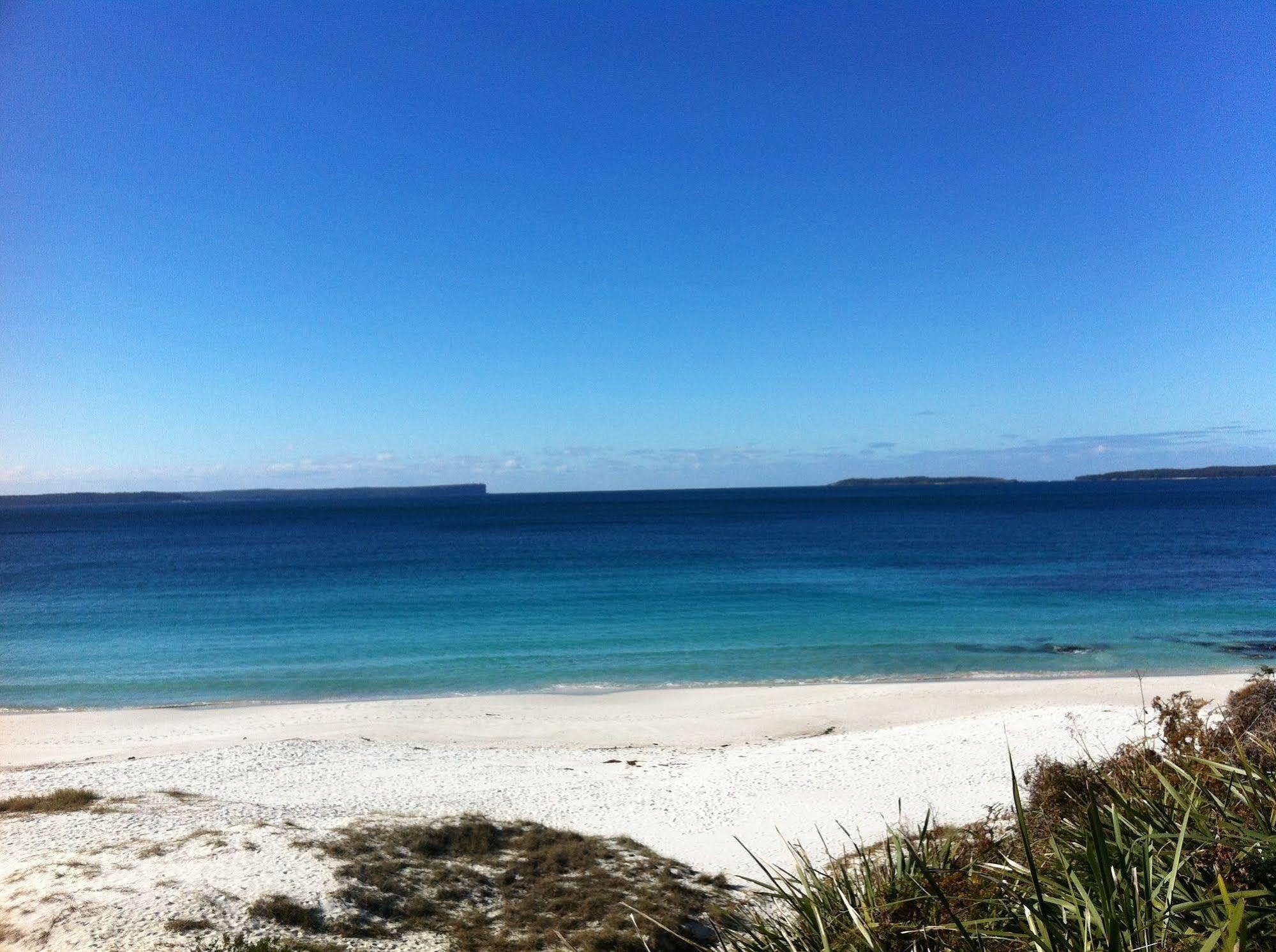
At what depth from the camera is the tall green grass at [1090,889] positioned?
9.48ft

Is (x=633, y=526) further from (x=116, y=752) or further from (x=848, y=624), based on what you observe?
(x=116, y=752)

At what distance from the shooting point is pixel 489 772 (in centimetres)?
1438

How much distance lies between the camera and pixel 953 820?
11.6 meters

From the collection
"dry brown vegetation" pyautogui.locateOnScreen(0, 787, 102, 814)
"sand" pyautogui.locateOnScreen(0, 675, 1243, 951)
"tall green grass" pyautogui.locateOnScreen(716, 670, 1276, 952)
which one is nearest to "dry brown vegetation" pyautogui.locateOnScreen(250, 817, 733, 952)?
"sand" pyautogui.locateOnScreen(0, 675, 1243, 951)

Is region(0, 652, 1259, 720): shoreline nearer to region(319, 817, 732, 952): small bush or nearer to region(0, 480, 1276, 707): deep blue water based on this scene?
region(0, 480, 1276, 707): deep blue water

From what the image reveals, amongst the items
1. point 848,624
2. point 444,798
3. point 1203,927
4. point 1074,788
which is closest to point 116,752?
point 444,798

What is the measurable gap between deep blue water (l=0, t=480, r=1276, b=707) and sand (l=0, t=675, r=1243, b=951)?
8.94ft

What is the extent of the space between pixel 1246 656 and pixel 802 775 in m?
18.1

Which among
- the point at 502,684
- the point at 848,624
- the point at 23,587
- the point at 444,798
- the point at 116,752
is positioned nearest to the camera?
the point at 444,798

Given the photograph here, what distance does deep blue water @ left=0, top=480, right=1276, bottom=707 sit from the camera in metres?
24.0

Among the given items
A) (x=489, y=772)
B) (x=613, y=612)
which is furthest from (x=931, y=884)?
(x=613, y=612)

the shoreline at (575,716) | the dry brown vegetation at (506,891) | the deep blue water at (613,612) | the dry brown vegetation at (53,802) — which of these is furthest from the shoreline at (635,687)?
the dry brown vegetation at (506,891)

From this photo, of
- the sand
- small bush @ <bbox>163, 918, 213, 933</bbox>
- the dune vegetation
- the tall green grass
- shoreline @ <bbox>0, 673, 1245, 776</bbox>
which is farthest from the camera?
shoreline @ <bbox>0, 673, 1245, 776</bbox>

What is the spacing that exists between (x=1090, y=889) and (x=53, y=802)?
42.2 ft
